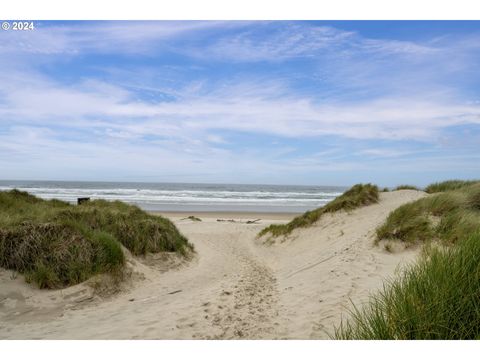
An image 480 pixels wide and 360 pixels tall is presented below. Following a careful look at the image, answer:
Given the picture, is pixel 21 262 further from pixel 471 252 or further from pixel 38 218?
pixel 471 252

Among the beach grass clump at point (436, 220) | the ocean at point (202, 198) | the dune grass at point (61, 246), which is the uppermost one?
the beach grass clump at point (436, 220)

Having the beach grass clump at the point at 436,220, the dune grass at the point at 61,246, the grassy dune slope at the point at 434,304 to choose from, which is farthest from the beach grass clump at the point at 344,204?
the grassy dune slope at the point at 434,304

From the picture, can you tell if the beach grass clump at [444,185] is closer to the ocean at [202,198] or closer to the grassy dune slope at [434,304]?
the grassy dune slope at [434,304]

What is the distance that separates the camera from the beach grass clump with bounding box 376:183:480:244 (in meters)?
8.41

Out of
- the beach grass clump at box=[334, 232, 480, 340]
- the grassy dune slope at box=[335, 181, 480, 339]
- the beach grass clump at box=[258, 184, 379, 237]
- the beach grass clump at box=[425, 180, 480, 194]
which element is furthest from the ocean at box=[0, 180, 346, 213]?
the beach grass clump at box=[334, 232, 480, 340]

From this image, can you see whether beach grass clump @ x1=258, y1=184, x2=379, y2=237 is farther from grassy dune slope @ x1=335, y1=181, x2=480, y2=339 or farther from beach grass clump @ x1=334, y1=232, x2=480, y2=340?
beach grass clump @ x1=334, y1=232, x2=480, y2=340

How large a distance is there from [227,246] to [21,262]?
30.8ft

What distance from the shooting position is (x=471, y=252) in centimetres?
429

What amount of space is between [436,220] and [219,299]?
20.6ft

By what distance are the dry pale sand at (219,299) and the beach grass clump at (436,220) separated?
0.60 m

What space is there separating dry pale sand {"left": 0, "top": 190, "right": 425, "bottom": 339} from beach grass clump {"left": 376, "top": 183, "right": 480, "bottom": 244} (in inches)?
23.6

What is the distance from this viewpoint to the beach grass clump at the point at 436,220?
27.6ft

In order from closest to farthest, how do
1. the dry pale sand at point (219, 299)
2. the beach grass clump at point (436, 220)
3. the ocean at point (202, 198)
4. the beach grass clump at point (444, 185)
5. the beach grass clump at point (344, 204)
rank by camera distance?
1. the dry pale sand at point (219, 299)
2. the beach grass clump at point (436, 220)
3. the beach grass clump at point (344, 204)
4. the beach grass clump at point (444, 185)
5. the ocean at point (202, 198)

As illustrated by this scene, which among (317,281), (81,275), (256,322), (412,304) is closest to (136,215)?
(81,275)
